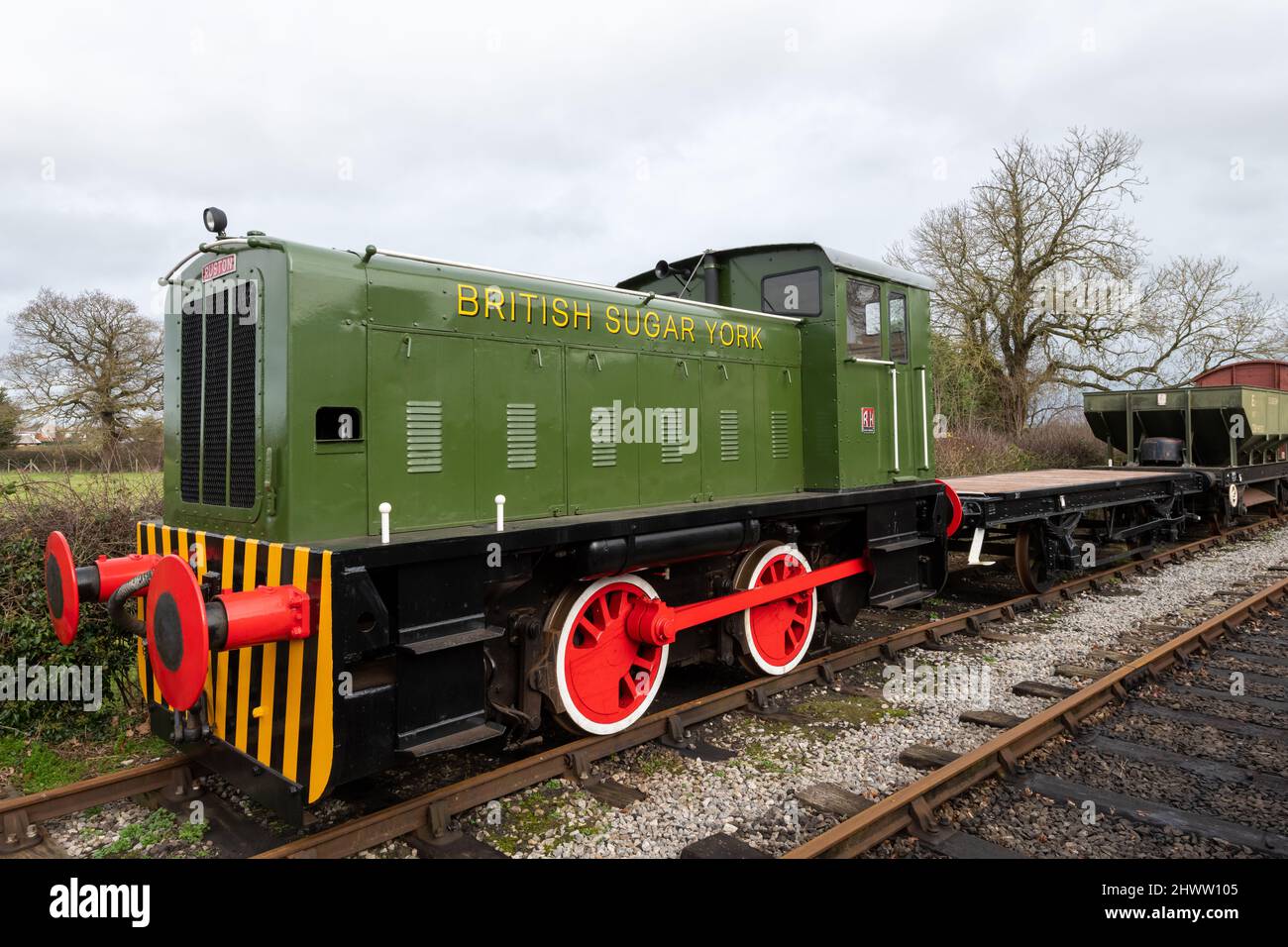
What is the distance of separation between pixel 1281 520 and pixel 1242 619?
36.5 ft

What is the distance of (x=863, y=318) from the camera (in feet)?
21.0

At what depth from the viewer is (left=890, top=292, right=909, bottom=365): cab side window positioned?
6.68 metres

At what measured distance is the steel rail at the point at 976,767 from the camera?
3371 millimetres

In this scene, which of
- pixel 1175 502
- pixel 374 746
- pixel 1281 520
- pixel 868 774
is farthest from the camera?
pixel 1281 520

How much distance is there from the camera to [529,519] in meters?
A: 4.45

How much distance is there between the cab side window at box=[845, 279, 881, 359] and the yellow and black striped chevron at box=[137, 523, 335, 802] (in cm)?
450

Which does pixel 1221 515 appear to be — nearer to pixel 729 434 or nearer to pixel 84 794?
pixel 729 434

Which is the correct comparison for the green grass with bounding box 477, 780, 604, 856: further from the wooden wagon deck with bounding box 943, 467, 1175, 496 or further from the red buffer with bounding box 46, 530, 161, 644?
the wooden wagon deck with bounding box 943, 467, 1175, 496

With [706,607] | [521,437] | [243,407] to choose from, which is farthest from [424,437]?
[706,607]

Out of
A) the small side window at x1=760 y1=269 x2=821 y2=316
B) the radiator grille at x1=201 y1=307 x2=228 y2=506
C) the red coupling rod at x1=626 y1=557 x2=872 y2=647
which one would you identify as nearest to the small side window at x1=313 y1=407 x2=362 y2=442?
the radiator grille at x1=201 y1=307 x2=228 y2=506
